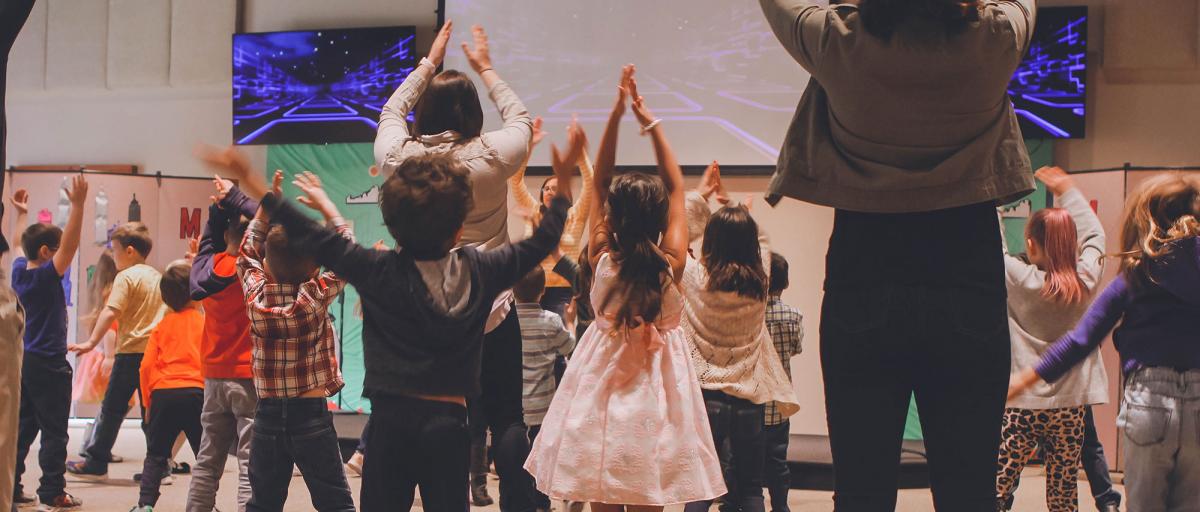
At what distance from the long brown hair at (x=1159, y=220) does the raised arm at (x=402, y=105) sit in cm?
184

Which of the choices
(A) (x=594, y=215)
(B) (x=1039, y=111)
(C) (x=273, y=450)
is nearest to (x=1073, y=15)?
(B) (x=1039, y=111)

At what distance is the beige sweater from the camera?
11.5 ft

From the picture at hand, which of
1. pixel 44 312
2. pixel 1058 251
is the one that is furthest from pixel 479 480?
pixel 1058 251

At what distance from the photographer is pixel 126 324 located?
17.1ft

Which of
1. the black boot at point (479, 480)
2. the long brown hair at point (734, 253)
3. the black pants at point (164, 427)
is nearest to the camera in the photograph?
the long brown hair at point (734, 253)

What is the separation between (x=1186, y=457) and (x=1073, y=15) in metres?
4.69

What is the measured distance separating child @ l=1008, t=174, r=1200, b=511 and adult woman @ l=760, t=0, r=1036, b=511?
1.17 meters

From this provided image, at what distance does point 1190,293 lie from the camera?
2582mm

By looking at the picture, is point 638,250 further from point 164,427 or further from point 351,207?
point 351,207

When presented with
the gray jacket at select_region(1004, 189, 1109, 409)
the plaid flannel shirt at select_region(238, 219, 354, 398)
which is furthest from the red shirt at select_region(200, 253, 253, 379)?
the gray jacket at select_region(1004, 189, 1109, 409)

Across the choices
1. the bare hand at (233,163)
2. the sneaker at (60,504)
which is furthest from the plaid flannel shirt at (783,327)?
the sneaker at (60,504)

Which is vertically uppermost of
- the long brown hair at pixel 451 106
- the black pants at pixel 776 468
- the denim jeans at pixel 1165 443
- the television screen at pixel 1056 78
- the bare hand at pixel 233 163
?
the television screen at pixel 1056 78

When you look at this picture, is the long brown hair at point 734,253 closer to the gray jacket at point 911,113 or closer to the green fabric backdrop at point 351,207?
the gray jacket at point 911,113

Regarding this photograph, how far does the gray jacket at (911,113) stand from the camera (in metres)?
1.49
